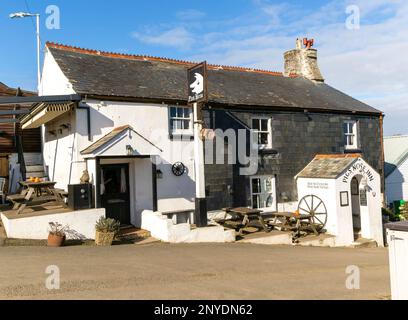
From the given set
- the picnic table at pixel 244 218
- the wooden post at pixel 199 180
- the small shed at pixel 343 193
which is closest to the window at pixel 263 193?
the small shed at pixel 343 193

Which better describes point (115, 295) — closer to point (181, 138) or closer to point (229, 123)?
point (181, 138)

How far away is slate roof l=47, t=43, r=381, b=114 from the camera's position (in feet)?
44.5

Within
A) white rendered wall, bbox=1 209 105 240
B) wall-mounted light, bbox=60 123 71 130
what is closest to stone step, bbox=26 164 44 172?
wall-mounted light, bbox=60 123 71 130

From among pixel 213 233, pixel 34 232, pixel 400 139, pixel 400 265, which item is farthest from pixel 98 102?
pixel 400 139

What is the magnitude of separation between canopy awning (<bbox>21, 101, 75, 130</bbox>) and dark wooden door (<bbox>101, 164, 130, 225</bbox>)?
7.48 feet

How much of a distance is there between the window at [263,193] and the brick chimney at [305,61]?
8655 millimetres

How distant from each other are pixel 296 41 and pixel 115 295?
2078 cm

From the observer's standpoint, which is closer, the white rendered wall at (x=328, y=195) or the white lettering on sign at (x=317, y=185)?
the white rendered wall at (x=328, y=195)

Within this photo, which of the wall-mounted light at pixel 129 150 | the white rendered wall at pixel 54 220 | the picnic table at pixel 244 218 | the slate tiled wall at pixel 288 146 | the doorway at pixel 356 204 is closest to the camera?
the white rendered wall at pixel 54 220

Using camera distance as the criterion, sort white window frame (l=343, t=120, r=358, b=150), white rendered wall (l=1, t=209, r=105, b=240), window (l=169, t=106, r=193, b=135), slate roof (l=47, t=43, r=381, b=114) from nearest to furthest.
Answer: white rendered wall (l=1, t=209, r=105, b=240)
slate roof (l=47, t=43, r=381, b=114)
window (l=169, t=106, r=193, b=135)
white window frame (l=343, t=120, r=358, b=150)

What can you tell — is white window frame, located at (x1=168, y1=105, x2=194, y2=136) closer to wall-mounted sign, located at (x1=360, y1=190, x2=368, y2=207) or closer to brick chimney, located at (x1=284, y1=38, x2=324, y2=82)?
wall-mounted sign, located at (x1=360, y1=190, x2=368, y2=207)

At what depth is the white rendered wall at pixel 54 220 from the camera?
399 inches

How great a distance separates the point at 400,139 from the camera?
93.7 ft

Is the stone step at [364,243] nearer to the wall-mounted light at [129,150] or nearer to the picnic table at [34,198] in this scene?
the wall-mounted light at [129,150]
